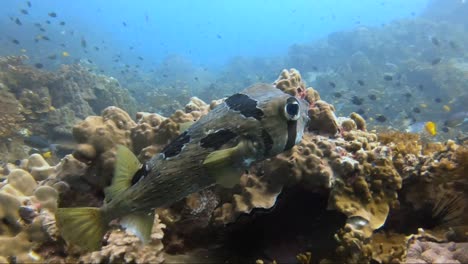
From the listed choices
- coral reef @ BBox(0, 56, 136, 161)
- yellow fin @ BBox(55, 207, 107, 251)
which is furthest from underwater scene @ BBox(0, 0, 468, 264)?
coral reef @ BBox(0, 56, 136, 161)

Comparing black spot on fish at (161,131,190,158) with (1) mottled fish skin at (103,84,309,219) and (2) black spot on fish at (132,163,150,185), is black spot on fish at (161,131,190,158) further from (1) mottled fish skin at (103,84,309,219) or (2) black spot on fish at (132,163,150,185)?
(2) black spot on fish at (132,163,150,185)

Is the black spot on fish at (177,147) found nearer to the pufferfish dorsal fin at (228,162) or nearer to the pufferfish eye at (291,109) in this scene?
the pufferfish dorsal fin at (228,162)

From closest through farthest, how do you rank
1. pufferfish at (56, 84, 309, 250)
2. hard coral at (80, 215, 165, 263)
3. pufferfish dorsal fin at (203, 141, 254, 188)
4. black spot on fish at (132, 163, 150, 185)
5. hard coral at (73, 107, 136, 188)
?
pufferfish dorsal fin at (203, 141, 254, 188)
pufferfish at (56, 84, 309, 250)
black spot on fish at (132, 163, 150, 185)
hard coral at (80, 215, 165, 263)
hard coral at (73, 107, 136, 188)

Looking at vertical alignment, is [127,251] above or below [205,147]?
below

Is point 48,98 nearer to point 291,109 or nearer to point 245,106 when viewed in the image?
point 245,106

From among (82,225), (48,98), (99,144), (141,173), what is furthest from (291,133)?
(48,98)

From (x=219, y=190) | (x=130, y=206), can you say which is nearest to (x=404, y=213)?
(x=219, y=190)

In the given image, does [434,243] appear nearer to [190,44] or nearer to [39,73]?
[39,73]

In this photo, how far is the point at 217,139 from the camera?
8.38 ft

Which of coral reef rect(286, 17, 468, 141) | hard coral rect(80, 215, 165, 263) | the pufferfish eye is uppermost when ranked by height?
coral reef rect(286, 17, 468, 141)

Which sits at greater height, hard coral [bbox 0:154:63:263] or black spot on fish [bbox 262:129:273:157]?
black spot on fish [bbox 262:129:273:157]

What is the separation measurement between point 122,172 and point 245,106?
→ 1.17 meters

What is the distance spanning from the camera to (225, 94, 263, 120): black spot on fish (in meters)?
2.57

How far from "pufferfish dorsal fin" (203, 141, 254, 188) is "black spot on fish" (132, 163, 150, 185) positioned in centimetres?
52
